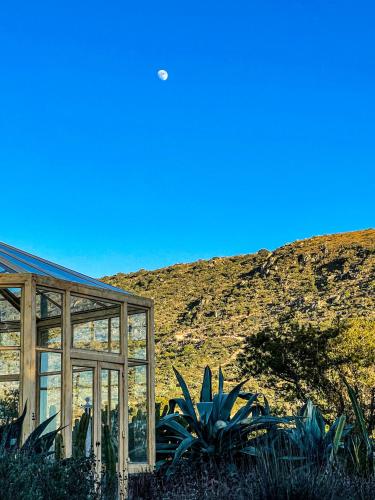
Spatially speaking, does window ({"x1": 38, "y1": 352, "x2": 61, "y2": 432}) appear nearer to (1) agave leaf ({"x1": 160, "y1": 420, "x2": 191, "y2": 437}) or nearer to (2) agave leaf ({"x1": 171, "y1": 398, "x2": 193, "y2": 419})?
(1) agave leaf ({"x1": 160, "y1": 420, "x2": 191, "y2": 437})

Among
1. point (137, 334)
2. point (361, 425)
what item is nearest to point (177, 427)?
point (137, 334)

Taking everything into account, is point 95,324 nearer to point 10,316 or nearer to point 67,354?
point 67,354

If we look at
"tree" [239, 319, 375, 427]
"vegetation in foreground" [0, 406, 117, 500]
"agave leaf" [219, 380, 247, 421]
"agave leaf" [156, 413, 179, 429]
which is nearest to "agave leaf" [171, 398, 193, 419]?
"agave leaf" [156, 413, 179, 429]

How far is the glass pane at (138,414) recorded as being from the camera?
421 inches

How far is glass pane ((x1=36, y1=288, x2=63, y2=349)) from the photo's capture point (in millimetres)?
9820

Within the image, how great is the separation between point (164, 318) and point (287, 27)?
1439cm

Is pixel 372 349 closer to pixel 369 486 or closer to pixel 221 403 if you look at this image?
pixel 221 403

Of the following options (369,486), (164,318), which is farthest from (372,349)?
(164,318)

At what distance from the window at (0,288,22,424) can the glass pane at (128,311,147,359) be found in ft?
5.37

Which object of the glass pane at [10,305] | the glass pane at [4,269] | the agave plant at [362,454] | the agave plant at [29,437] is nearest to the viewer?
the agave plant at [29,437]

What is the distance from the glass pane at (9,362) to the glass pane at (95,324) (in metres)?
0.78

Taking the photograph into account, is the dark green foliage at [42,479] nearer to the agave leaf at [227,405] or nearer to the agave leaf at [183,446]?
the agave leaf at [183,446]

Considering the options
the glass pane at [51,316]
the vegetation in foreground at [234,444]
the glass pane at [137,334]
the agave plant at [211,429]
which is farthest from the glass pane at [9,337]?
the agave plant at [211,429]

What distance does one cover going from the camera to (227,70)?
24.2 meters
